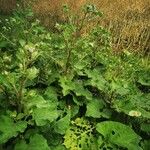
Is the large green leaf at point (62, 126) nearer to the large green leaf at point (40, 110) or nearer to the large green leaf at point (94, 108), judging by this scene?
the large green leaf at point (40, 110)

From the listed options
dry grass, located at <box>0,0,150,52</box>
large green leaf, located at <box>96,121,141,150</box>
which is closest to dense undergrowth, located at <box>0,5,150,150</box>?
large green leaf, located at <box>96,121,141,150</box>

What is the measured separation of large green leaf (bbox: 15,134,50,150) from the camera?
284cm

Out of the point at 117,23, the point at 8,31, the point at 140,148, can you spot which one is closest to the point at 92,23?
the point at 117,23

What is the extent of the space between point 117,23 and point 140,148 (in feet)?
12.5

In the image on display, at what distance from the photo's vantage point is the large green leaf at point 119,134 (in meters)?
3.23

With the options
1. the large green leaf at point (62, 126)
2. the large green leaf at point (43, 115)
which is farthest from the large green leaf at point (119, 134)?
the large green leaf at point (43, 115)

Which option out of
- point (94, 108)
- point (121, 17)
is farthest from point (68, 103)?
point (121, 17)

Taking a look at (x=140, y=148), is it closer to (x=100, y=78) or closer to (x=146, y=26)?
(x=100, y=78)

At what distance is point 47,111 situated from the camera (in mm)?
2945

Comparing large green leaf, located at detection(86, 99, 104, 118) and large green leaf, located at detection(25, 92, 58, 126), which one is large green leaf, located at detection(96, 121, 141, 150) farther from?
large green leaf, located at detection(25, 92, 58, 126)

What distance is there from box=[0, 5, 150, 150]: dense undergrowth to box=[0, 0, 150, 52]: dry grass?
2151 millimetres

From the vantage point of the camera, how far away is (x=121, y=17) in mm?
7062

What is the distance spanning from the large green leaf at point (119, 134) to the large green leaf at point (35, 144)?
2.03 feet

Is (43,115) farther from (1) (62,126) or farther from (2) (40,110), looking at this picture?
(1) (62,126)
